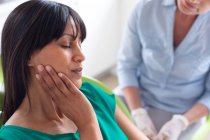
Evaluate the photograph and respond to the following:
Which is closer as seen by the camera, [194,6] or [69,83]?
[69,83]

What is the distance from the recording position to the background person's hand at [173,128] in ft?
4.52

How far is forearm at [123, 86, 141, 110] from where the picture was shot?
1.49 m

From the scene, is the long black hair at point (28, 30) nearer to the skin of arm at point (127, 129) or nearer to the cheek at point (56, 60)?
the cheek at point (56, 60)

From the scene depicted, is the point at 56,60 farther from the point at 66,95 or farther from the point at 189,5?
the point at 189,5

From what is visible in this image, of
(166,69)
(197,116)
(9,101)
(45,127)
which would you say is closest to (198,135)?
(197,116)

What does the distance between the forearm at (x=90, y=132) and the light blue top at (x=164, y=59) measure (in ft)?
2.12

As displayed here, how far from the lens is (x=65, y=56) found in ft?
2.89

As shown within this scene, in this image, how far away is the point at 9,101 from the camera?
37.5 inches

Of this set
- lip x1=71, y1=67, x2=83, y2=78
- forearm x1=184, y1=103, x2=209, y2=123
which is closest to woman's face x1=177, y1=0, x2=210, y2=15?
forearm x1=184, y1=103, x2=209, y2=123

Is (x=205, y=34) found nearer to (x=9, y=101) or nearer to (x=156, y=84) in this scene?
(x=156, y=84)

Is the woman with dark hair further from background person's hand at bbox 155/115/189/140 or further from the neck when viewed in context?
background person's hand at bbox 155/115/189/140

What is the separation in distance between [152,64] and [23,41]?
773 mm

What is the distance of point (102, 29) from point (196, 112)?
4.30 ft

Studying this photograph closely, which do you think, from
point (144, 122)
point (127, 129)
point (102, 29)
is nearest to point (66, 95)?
point (127, 129)
